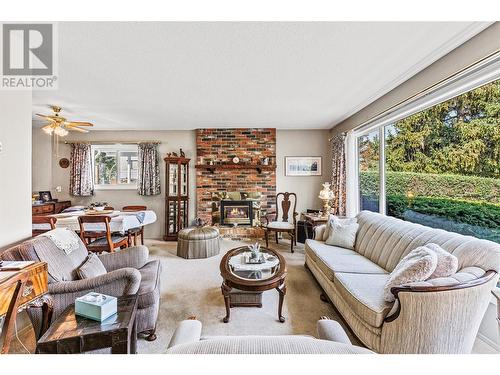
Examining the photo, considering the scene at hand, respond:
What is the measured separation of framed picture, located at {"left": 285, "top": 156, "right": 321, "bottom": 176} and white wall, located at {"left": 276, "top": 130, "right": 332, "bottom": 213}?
0.09 metres

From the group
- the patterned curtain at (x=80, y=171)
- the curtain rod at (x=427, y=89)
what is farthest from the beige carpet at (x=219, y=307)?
the patterned curtain at (x=80, y=171)

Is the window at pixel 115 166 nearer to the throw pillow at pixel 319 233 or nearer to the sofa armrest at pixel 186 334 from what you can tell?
the throw pillow at pixel 319 233

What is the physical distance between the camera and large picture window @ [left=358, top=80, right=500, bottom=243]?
1849 millimetres

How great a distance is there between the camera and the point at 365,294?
1695 millimetres

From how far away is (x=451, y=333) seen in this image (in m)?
1.37

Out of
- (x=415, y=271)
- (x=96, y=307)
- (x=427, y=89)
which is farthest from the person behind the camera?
(x=427, y=89)

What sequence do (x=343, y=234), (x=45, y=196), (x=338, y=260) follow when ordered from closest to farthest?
Result: (x=338, y=260) → (x=343, y=234) → (x=45, y=196)

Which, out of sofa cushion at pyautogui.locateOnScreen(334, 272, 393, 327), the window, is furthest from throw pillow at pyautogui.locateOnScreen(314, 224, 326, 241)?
the window

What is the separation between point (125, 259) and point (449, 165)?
343 centimetres

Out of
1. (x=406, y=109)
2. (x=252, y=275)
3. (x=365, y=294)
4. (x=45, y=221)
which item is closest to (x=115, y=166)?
(x=45, y=221)

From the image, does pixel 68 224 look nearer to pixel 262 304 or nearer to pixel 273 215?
pixel 262 304

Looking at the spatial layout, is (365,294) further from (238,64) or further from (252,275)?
(238,64)
